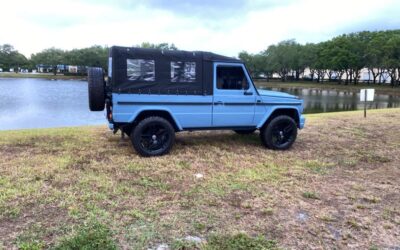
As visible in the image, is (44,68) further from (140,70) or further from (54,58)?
(140,70)

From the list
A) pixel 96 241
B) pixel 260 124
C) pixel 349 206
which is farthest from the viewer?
pixel 260 124

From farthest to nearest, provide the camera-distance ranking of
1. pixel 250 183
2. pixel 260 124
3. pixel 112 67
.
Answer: pixel 260 124 → pixel 112 67 → pixel 250 183

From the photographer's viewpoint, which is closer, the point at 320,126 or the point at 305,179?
the point at 305,179

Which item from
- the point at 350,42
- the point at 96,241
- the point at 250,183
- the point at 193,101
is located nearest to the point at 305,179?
the point at 250,183

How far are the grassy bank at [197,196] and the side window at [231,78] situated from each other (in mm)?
1205

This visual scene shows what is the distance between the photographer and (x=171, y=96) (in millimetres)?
5859

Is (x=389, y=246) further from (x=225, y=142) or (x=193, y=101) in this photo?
(x=225, y=142)

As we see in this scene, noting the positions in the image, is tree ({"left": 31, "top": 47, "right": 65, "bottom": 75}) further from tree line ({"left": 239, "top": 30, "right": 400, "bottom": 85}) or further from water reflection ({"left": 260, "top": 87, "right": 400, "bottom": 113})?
water reflection ({"left": 260, "top": 87, "right": 400, "bottom": 113})

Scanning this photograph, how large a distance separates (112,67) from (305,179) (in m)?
3.41

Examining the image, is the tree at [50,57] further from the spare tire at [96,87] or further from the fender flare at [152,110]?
the fender flare at [152,110]

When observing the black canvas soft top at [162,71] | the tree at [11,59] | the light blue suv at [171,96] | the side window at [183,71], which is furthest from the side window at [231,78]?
the tree at [11,59]

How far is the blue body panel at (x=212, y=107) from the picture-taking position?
5.63 m

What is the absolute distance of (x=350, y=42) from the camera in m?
58.5

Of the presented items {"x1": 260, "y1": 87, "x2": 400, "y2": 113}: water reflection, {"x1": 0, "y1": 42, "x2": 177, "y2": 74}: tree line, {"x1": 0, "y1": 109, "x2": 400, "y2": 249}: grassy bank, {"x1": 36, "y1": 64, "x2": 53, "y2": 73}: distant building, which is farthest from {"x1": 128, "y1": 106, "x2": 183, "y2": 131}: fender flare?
{"x1": 36, "y1": 64, "x2": 53, "y2": 73}: distant building
